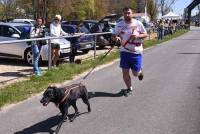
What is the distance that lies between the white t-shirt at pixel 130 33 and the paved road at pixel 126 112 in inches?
38.9

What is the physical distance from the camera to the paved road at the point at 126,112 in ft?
22.6

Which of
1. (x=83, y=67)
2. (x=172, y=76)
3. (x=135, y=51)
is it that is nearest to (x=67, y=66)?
(x=83, y=67)

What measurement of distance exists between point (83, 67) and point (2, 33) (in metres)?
3.79

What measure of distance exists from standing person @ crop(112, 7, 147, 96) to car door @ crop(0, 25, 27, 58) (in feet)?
21.8

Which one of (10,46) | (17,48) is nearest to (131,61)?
(17,48)

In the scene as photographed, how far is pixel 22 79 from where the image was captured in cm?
1198

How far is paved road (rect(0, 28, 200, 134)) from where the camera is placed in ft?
22.6

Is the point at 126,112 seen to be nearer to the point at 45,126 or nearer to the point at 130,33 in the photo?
the point at 45,126

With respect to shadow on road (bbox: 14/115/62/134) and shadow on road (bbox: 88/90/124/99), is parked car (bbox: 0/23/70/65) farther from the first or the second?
shadow on road (bbox: 14/115/62/134)

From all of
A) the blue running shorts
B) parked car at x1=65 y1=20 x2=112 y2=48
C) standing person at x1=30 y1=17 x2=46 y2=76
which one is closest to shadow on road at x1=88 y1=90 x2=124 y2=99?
the blue running shorts

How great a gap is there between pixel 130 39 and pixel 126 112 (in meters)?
1.88

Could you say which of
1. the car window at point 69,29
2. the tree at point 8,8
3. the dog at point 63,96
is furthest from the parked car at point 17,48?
the tree at point 8,8

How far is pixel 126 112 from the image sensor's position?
800cm

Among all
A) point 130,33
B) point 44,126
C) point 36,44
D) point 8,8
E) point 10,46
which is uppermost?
point 8,8
